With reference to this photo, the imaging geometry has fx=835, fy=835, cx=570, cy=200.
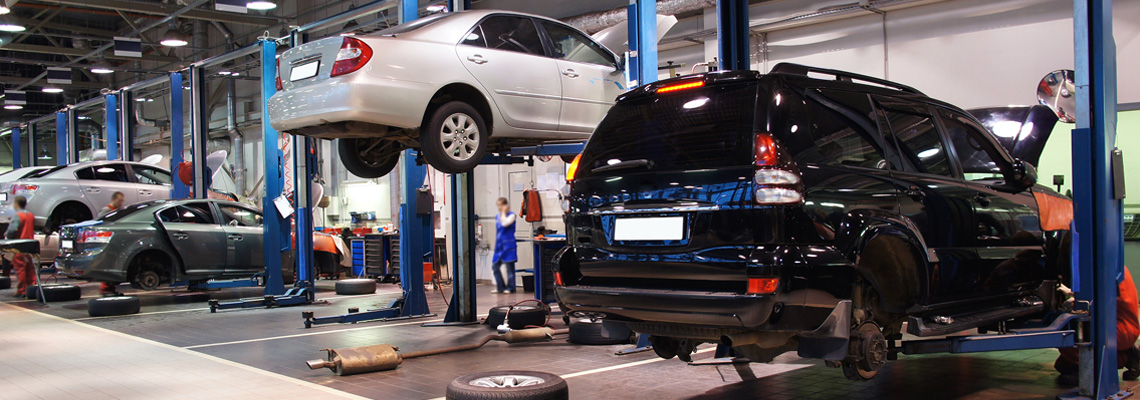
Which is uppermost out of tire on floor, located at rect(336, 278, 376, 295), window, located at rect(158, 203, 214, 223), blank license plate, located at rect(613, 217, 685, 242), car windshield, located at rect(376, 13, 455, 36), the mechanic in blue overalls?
car windshield, located at rect(376, 13, 455, 36)

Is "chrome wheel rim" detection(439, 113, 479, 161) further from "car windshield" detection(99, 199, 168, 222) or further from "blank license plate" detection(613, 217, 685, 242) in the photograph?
"car windshield" detection(99, 199, 168, 222)

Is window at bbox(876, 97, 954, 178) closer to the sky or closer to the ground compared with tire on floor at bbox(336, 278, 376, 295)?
closer to the sky

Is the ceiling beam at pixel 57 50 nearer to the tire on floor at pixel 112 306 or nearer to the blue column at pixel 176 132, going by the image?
the blue column at pixel 176 132

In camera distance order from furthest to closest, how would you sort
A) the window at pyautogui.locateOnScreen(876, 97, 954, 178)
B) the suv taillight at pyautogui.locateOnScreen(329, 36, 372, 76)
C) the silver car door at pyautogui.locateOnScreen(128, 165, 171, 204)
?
the silver car door at pyautogui.locateOnScreen(128, 165, 171, 204) < the suv taillight at pyautogui.locateOnScreen(329, 36, 372, 76) < the window at pyautogui.locateOnScreen(876, 97, 954, 178)

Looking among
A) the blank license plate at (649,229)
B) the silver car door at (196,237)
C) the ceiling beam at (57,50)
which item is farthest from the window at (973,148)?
the ceiling beam at (57,50)

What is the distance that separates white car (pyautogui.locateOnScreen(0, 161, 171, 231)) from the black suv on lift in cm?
1278

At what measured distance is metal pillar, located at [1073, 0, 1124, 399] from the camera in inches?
170

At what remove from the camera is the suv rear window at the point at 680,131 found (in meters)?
3.59

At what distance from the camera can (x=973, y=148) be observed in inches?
187

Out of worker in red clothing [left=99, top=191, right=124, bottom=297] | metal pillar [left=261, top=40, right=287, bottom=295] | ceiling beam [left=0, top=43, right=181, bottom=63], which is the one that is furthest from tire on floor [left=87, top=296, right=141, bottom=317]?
ceiling beam [left=0, top=43, right=181, bottom=63]

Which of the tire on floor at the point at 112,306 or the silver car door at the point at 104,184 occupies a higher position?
the silver car door at the point at 104,184

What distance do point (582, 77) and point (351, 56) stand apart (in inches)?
83.2

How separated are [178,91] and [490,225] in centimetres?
566

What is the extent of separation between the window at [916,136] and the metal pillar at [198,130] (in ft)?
36.5
